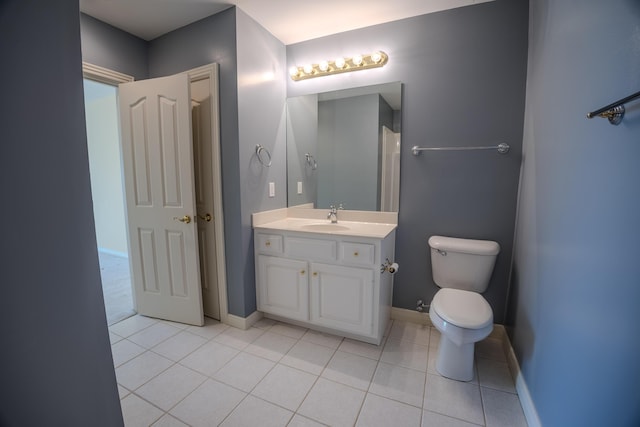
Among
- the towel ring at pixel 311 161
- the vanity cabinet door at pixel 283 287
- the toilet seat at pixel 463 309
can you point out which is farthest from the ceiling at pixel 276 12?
the toilet seat at pixel 463 309

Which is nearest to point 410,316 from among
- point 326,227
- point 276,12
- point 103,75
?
point 326,227

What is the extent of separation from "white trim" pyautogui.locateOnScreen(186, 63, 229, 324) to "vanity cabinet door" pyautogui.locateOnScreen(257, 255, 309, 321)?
0.30m

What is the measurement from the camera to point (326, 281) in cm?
192

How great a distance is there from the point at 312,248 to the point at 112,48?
7.27ft

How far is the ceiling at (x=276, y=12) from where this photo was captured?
182cm

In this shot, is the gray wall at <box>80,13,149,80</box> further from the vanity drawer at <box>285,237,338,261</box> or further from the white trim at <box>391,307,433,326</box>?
the white trim at <box>391,307,433,326</box>


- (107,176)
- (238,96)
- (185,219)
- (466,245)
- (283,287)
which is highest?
(238,96)

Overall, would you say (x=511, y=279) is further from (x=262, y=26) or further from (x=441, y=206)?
(x=262, y=26)

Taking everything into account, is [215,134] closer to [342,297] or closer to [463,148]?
[342,297]

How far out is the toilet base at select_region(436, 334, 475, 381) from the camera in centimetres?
157

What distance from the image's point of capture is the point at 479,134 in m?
1.89

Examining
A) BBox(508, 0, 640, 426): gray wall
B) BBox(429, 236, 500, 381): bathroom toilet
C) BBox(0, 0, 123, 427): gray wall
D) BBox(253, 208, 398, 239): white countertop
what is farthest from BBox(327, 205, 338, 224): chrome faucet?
BBox(0, 0, 123, 427): gray wall

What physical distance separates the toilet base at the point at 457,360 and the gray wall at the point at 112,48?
3.10m

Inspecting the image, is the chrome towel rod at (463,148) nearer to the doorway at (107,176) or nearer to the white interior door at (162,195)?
the white interior door at (162,195)
